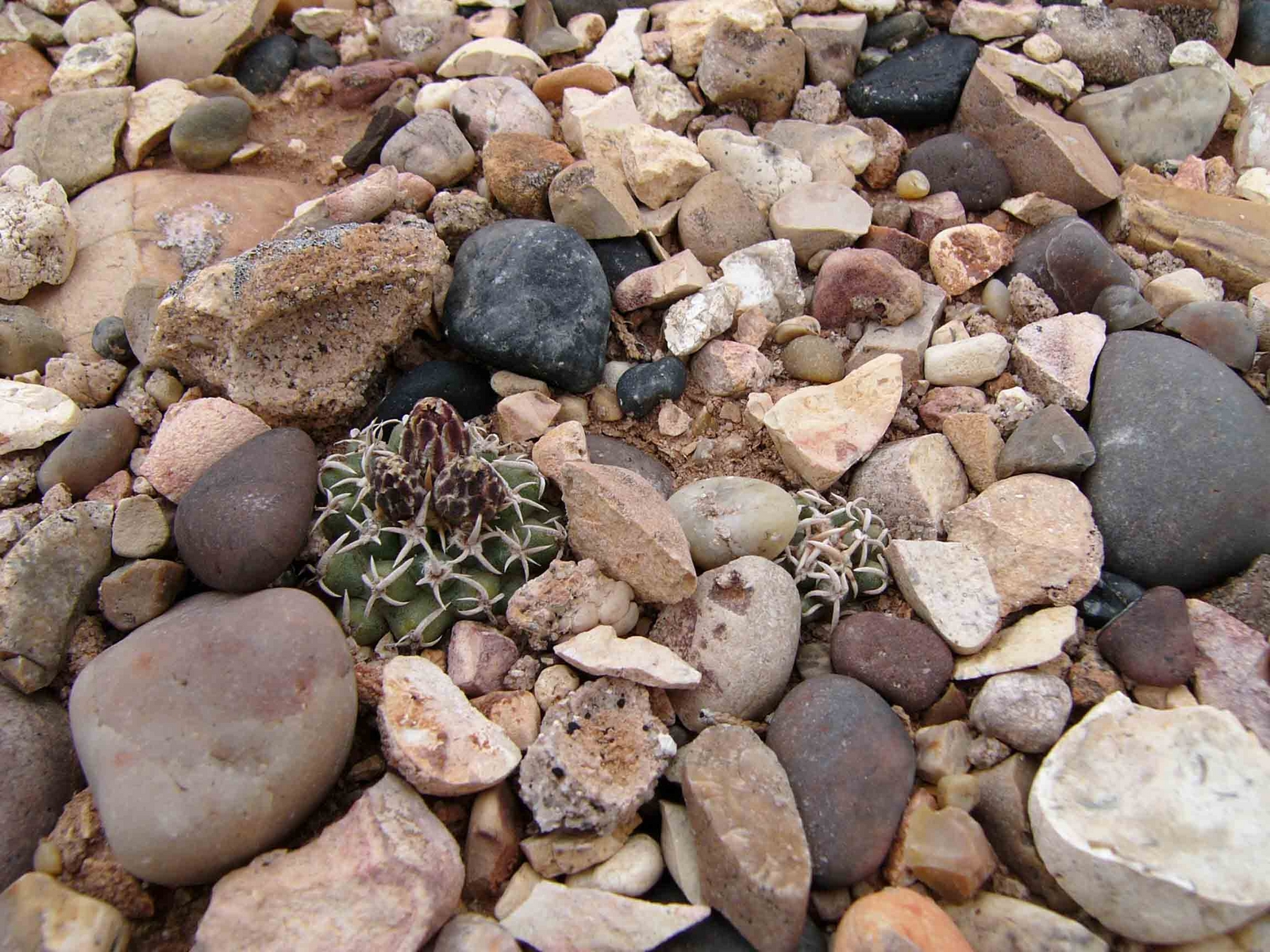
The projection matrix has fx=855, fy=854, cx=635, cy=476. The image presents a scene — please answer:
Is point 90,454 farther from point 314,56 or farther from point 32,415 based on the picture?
point 314,56

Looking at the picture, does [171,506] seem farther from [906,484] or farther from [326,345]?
[906,484]

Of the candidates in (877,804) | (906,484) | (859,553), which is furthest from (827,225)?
(877,804)

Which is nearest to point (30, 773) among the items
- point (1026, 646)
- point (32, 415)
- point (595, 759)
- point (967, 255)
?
point (32, 415)

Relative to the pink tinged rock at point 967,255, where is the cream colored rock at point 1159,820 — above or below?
below

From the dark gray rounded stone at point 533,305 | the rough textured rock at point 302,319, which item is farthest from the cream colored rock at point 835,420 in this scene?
the rough textured rock at point 302,319

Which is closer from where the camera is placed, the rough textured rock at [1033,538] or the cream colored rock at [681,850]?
the cream colored rock at [681,850]

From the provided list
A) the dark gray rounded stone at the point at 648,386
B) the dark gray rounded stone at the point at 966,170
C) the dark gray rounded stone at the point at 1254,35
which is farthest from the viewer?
the dark gray rounded stone at the point at 1254,35

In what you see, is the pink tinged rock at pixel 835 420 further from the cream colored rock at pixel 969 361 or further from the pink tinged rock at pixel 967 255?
the pink tinged rock at pixel 967 255

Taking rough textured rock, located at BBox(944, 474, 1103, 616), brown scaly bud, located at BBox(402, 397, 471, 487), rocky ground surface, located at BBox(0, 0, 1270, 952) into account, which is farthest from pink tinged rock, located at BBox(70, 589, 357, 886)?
rough textured rock, located at BBox(944, 474, 1103, 616)
